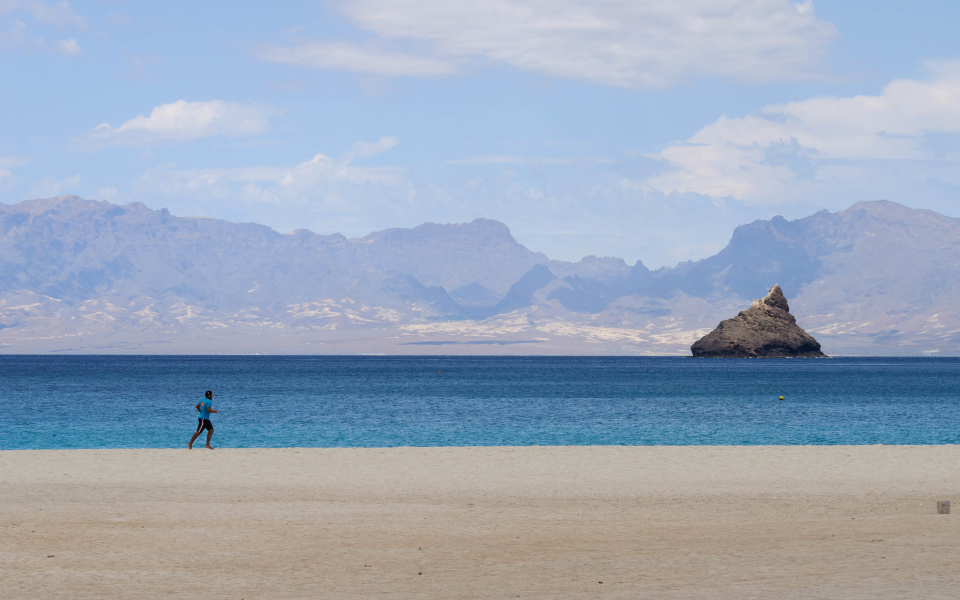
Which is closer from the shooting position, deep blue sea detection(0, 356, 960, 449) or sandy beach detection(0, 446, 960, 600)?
sandy beach detection(0, 446, 960, 600)

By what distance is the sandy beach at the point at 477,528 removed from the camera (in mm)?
15641

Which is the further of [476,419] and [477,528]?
[476,419]

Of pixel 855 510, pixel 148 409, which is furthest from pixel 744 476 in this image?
pixel 148 409

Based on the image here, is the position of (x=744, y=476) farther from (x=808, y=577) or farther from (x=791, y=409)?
(x=791, y=409)

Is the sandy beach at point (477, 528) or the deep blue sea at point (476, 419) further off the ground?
the sandy beach at point (477, 528)

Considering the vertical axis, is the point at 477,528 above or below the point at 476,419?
above

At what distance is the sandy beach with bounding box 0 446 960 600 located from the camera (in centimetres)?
1564

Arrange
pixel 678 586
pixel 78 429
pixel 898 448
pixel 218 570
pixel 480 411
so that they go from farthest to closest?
pixel 480 411
pixel 78 429
pixel 898 448
pixel 218 570
pixel 678 586

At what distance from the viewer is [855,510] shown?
23.8 m

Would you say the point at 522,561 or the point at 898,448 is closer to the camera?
the point at 522,561

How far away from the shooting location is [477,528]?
834 inches

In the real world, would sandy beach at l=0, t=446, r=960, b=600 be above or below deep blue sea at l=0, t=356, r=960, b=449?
above

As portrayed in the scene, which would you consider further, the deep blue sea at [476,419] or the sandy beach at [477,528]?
the deep blue sea at [476,419]

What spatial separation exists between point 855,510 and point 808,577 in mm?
8868
